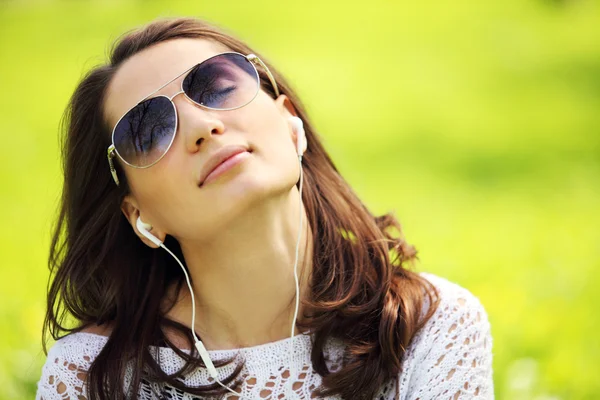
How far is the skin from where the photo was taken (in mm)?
2576

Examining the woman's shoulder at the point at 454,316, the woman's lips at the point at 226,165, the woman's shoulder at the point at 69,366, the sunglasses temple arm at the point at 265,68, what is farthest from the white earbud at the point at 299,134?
the woman's shoulder at the point at 69,366

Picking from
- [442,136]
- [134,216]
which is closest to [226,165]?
[134,216]

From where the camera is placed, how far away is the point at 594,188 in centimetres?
562

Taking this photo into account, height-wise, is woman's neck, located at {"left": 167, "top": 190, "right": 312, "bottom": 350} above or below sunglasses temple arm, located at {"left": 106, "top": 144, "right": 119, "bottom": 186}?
below

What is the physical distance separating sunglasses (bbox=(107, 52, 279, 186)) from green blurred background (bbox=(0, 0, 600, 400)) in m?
0.49

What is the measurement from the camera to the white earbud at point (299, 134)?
2834mm

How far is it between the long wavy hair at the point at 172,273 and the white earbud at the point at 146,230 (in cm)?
13

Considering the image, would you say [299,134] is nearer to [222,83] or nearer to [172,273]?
[222,83]

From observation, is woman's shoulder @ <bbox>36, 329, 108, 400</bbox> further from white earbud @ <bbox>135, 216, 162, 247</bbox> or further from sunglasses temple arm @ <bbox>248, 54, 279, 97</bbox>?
sunglasses temple arm @ <bbox>248, 54, 279, 97</bbox>

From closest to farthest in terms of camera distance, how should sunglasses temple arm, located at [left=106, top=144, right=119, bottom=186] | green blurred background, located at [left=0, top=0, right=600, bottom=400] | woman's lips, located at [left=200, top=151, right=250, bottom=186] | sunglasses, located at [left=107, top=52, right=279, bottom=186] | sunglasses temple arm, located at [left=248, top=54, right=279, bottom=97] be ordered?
woman's lips, located at [left=200, top=151, right=250, bottom=186] → sunglasses, located at [left=107, top=52, right=279, bottom=186] → sunglasses temple arm, located at [left=106, top=144, right=119, bottom=186] → sunglasses temple arm, located at [left=248, top=54, right=279, bottom=97] → green blurred background, located at [left=0, top=0, right=600, bottom=400]

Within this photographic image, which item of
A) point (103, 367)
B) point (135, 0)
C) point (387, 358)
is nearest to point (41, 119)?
point (135, 0)

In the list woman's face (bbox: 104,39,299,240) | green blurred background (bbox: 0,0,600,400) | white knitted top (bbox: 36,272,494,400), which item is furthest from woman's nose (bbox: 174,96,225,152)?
white knitted top (bbox: 36,272,494,400)

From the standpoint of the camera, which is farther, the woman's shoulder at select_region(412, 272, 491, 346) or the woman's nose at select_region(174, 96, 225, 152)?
the woman's shoulder at select_region(412, 272, 491, 346)

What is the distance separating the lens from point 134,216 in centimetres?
288
